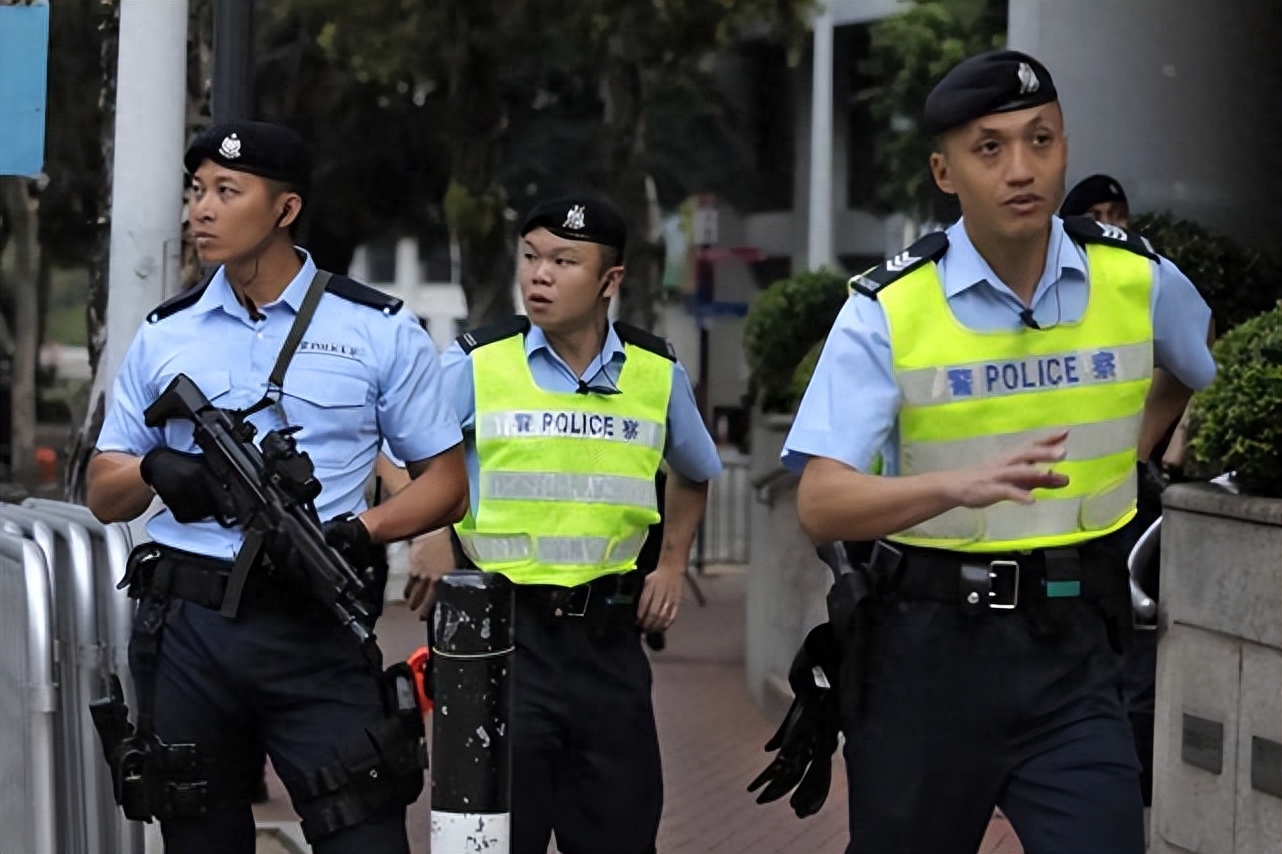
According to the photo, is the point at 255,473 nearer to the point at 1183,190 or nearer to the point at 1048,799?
the point at 1048,799

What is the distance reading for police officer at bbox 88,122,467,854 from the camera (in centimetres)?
445

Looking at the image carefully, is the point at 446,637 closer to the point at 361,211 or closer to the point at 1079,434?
the point at 1079,434

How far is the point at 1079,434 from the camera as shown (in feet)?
13.4

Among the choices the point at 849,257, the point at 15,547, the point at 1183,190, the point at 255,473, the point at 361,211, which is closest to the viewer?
the point at 255,473

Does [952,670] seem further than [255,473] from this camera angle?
A: No

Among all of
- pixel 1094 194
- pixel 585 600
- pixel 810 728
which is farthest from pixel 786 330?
pixel 810 728

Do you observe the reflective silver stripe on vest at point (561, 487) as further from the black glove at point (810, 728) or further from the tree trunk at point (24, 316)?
the tree trunk at point (24, 316)

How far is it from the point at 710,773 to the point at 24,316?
20447 millimetres

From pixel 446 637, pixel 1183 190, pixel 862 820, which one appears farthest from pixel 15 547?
pixel 1183 190

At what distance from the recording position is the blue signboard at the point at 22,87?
20.8 ft

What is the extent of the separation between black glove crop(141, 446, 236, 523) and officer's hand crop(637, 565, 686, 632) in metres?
1.35

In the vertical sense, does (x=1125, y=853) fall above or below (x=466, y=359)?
below

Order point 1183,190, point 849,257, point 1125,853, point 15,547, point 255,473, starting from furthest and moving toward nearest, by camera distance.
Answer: point 849,257 < point 1183,190 < point 15,547 < point 255,473 < point 1125,853

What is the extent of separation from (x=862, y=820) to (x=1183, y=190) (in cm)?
593
